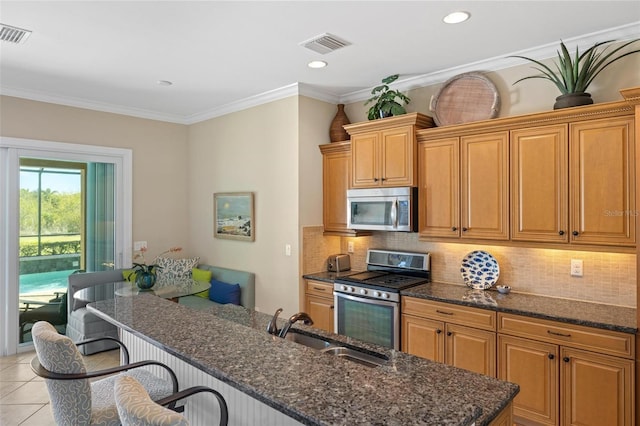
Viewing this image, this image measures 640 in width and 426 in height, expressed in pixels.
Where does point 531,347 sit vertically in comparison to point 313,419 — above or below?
below

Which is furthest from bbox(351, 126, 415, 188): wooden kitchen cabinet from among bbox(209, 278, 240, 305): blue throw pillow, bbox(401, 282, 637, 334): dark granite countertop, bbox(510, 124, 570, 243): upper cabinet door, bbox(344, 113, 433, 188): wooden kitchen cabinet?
bbox(209, 278, 240, 305): blue throw pillow

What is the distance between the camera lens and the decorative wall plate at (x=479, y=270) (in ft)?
11.4

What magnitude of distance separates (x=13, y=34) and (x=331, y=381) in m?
3.28

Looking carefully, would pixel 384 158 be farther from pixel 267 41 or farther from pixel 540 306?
pixel 540 306

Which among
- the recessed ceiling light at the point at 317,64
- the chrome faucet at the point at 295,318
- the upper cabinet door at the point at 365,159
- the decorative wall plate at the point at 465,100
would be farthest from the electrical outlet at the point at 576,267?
the recessed ceiling light at the point at 317,64

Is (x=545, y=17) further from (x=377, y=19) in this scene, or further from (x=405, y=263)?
(x=405, y=263)

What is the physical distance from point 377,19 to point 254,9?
0.81m

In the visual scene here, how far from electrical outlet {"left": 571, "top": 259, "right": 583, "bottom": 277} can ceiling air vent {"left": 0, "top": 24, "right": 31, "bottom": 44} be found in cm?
434

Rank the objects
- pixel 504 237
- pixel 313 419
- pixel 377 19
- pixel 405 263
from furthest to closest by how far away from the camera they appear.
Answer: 1. pixel 405 263
2. pixel 504 237
3. pixel 377 19
4. pixel 313 419

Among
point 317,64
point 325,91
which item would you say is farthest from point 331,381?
point 325,91

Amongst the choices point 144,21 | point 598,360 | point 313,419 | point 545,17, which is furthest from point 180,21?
point 598,360

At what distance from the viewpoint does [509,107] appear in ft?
11.1

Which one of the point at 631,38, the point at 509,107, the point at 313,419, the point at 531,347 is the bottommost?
the point at 531,347

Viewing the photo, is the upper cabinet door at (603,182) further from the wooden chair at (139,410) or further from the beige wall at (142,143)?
the beige wall at (142,143)
